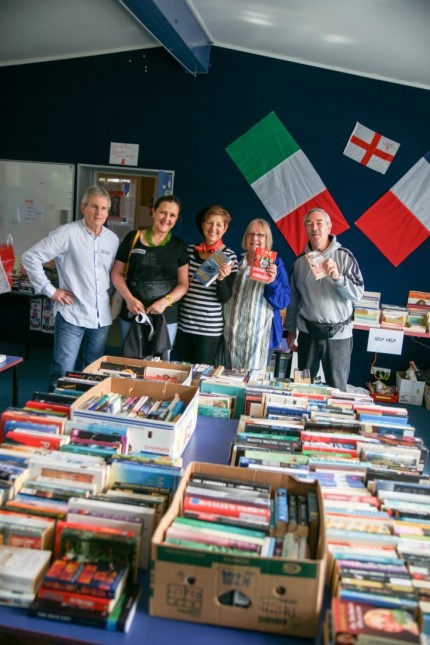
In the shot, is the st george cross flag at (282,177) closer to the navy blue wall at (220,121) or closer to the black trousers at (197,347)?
the navy blue wall at (220,121)

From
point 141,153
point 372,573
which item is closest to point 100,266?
point 372,573

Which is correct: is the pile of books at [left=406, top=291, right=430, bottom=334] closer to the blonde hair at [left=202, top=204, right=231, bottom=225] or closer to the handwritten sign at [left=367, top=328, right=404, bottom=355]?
the handwritten sign at [left=367, top=328, right=404, bottom=355]

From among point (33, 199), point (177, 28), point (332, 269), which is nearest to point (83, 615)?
point (332, 269)

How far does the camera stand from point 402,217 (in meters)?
5.53

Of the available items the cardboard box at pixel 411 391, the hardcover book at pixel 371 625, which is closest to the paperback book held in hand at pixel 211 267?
the hardcover book at pixel 371 625

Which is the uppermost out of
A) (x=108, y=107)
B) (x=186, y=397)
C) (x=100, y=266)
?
(x=108, y=107)

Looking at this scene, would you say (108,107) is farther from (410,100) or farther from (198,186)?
(410,100)

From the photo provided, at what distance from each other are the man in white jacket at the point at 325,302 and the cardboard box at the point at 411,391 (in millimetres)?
2121

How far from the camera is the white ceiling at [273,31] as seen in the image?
357cm

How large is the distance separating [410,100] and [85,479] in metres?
5.13

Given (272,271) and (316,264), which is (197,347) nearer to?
(272,271)

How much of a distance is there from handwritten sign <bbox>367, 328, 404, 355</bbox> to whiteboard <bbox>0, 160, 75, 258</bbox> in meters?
3.56

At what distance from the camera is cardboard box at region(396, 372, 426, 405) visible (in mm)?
5516

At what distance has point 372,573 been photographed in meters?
1.32
